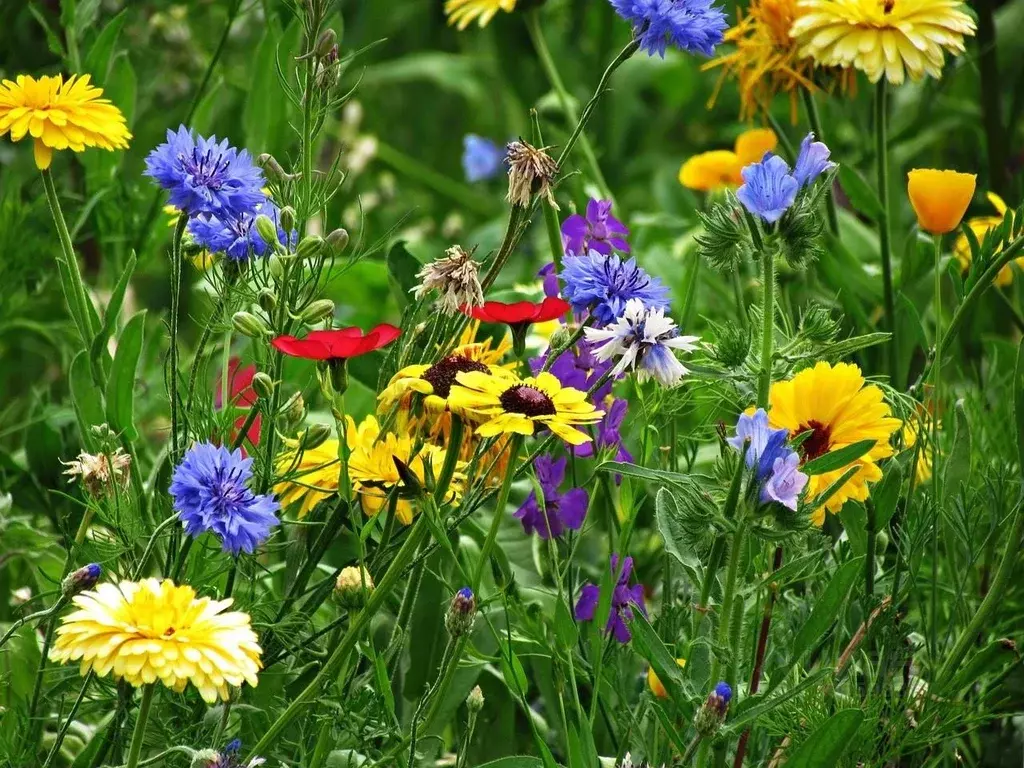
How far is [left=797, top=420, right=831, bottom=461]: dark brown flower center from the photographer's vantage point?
689 millimetres

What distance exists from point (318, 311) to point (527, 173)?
0.39 feet

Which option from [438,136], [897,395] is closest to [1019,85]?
[897,395]

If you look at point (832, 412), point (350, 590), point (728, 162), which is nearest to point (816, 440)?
point (832, 412)

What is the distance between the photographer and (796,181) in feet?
2.14

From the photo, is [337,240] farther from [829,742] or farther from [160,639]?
[829,742]

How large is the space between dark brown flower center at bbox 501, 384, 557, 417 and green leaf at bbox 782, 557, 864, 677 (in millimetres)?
159

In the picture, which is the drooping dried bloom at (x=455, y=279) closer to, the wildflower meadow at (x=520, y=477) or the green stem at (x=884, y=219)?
the wildflower meadow at (x=520, y=477)

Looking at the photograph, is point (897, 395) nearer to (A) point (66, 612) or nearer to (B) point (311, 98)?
(B) point (311, 98)

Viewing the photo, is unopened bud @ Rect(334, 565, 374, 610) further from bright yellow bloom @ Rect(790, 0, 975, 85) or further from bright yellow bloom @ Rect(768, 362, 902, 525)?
bright yellow bloom @ Rect(790, 0, 975, 85)

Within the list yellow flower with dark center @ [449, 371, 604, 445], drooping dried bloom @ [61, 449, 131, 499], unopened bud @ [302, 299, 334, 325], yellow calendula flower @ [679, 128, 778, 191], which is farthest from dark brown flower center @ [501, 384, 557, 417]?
yellow calendula flower @ [679, 128, 778, 191]

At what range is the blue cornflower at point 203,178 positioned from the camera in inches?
26.6

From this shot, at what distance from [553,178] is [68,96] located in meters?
0.26

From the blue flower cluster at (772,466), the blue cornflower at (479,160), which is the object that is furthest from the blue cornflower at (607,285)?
the blue cornflower at (479,160)

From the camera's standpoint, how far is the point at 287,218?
26.6 inches
